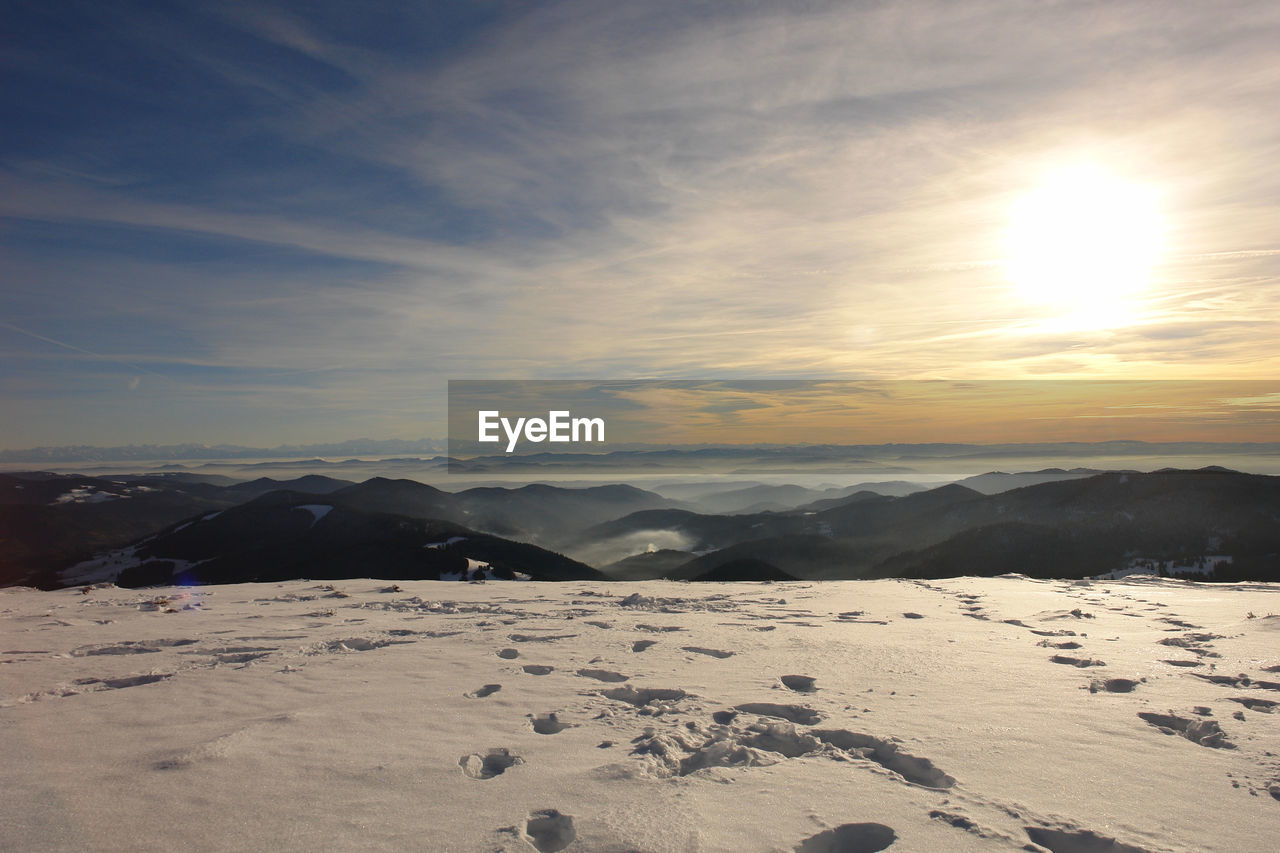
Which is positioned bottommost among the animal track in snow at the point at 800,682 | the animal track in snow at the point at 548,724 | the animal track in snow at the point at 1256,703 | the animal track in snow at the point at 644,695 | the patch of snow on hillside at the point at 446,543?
the patch of snow on hillside at the point at 446,543

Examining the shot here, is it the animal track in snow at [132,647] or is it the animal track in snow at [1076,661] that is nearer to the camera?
the animal track in snow at [1076,661]

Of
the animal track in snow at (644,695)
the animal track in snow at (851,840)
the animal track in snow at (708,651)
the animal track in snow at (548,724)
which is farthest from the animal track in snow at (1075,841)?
the animal track in snow at (708,651)

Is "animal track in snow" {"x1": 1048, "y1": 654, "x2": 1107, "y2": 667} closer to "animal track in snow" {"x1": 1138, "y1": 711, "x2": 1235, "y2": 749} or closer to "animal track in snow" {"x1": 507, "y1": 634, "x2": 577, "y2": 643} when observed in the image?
"animal track in snow" {"x1": 1138, "y1": 711, "x2": 1235, "y2": 749}

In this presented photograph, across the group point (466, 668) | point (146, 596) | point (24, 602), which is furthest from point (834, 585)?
point (24, 602)

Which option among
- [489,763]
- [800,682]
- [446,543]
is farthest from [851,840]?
[446,543]

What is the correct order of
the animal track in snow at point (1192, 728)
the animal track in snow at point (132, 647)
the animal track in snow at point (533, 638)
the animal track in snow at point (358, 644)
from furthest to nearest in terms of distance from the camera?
the animal track in snow at point (533, 638)
the animal track in snow at point (358, 644)
the animal track in snow at point (132, 647)
the animal track in snow at point (1192, 728)

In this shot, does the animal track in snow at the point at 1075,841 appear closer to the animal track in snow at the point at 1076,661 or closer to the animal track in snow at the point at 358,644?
the animal track in snow at the point at 1076,661
